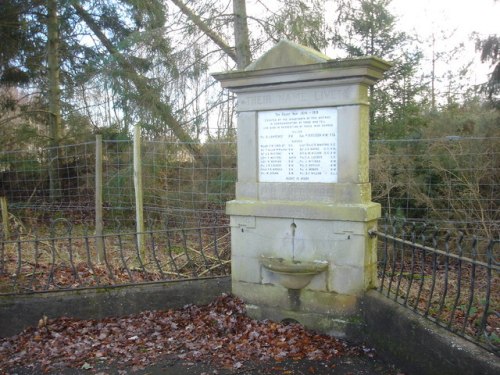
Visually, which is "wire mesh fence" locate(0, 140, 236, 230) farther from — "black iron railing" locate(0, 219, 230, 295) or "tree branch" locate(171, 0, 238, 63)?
"tree branch" locate(171, 0, 238, 63)

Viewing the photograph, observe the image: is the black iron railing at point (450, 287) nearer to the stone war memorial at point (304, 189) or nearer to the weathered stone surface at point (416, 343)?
the weathered stone surface at point (416, 343)

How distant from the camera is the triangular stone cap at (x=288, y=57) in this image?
4105 millimetres

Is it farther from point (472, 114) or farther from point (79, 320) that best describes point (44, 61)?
point (472, 114)

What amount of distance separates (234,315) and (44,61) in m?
10.2

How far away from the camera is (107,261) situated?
5.91m

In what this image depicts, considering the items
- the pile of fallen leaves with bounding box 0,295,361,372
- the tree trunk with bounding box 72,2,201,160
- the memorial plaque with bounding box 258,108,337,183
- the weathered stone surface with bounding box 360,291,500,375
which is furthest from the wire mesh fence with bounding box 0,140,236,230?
the weathered stone surface with bounding box 360,291,500,375

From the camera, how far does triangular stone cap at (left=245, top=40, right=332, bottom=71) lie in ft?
13.5

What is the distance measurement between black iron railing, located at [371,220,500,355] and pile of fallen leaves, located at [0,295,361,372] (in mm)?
841

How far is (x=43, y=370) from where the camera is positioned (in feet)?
12.4

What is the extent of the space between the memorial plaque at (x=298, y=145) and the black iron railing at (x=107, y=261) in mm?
938

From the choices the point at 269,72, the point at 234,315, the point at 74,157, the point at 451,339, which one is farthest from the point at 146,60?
the point at 451,339

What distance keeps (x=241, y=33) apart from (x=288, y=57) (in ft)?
16.4

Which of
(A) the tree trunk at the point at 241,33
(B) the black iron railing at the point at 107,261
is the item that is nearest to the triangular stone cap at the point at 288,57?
(B) the black iron railing at the point at 107,261

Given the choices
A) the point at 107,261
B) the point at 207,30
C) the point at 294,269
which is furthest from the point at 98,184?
the point at 207,30
